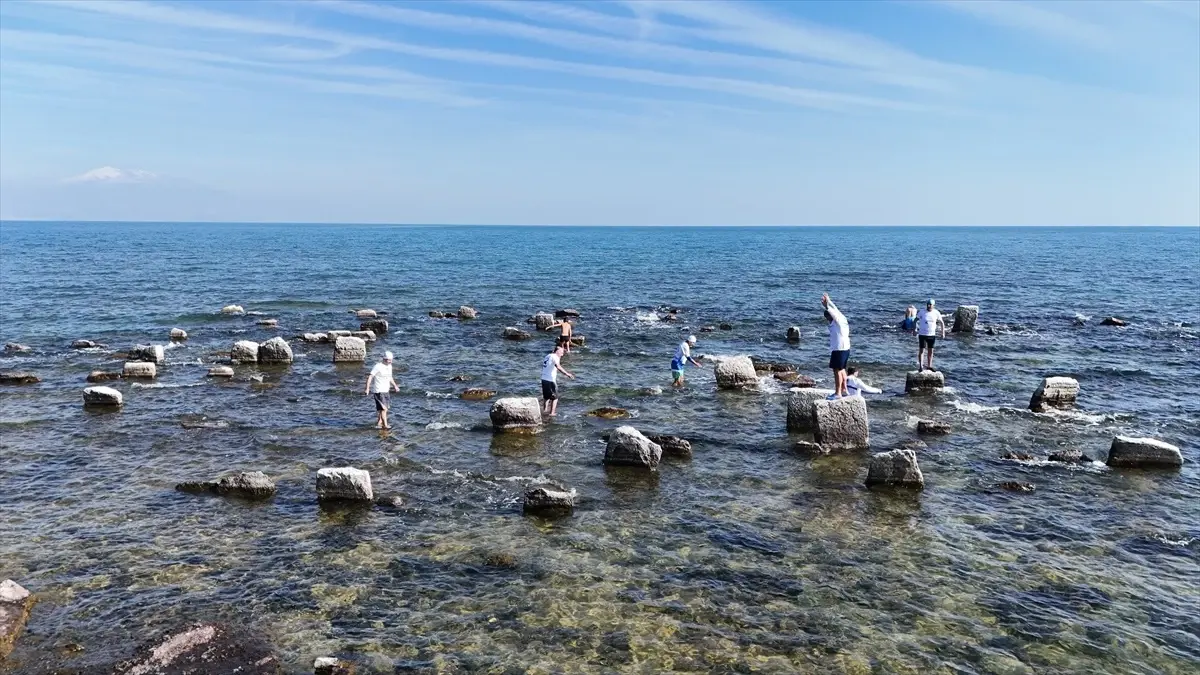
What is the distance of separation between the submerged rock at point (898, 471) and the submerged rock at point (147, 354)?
27521mm

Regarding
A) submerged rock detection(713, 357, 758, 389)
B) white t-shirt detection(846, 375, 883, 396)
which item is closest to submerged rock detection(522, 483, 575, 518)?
submerged rock detection(713, 357, 758, 389)

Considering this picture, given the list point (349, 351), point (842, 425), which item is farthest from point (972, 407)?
point (349, 351)

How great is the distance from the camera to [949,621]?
12336 millimetres

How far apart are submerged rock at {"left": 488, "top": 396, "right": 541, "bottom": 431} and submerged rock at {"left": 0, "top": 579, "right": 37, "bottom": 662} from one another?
11.8 metres

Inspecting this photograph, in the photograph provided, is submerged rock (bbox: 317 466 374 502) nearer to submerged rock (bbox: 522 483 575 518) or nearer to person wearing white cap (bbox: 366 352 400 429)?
submerged rock (bbox: 522 483 575 518)

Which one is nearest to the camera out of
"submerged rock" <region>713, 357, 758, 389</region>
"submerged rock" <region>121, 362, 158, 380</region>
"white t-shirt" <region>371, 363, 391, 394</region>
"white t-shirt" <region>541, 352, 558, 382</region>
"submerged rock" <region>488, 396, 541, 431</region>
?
"submerged rock" <region>488, 396, 541, 431</region>

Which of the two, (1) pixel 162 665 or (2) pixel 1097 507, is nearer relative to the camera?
(1) pixel 162 665

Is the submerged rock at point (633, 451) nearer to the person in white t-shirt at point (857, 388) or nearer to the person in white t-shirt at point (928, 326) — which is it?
the person in white t-shirt at point (857, 388)

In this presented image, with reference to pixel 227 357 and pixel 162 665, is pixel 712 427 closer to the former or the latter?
pixel 162 665

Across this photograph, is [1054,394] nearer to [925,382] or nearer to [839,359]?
[925,382]

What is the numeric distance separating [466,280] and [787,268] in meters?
39.5

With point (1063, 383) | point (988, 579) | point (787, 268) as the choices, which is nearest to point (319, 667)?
point (988, 579)

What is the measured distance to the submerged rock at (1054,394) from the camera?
81.0 ft

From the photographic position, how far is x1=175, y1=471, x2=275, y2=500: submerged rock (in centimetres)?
1736
